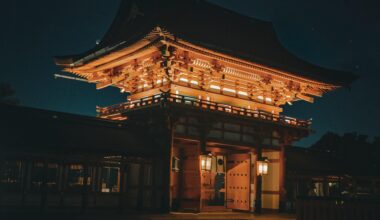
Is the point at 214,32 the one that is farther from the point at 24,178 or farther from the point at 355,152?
the point at 355,152

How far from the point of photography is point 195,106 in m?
20.9

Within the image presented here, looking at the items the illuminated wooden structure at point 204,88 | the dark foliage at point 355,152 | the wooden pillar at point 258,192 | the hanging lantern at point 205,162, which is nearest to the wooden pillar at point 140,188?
the illuminated wooden structure at point 204,88

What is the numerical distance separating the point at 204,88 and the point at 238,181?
5.87m

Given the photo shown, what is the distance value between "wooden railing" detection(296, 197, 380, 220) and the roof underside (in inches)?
392

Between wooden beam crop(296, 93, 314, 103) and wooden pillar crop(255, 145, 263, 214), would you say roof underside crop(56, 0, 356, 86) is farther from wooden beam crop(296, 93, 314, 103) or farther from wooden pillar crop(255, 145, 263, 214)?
wooden pillar crop(255, 145, 263, 214)

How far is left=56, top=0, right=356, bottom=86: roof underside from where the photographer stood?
22422 millimetres

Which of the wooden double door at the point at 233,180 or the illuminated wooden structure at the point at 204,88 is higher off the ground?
the illuminated wooden structure at the point at 204,88

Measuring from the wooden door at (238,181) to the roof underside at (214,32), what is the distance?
18.6ft

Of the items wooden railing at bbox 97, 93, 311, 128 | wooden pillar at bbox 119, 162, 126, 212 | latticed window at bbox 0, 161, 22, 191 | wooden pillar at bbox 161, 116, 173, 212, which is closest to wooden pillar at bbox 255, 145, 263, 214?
wooden railing at bbox 97, 93, 311, 128

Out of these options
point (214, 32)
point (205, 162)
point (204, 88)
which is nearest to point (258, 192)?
point (205, 162)

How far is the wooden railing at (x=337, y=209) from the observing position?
12.0m

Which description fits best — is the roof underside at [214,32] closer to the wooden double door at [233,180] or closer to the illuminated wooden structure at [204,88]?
the illuminated wooden structure at [204,88]

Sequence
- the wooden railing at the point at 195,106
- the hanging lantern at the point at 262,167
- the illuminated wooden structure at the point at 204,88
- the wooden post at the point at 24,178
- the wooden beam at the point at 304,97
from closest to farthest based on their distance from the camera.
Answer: the wooden post at the point at 24,178, the wooden railing at the point at 195,106, the illuminated wooden structure at the point at 204,88, the hanging lantern at the point at 262,167, the wooden beam at the point at 304,97

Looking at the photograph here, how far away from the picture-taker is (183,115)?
20.8 metres
